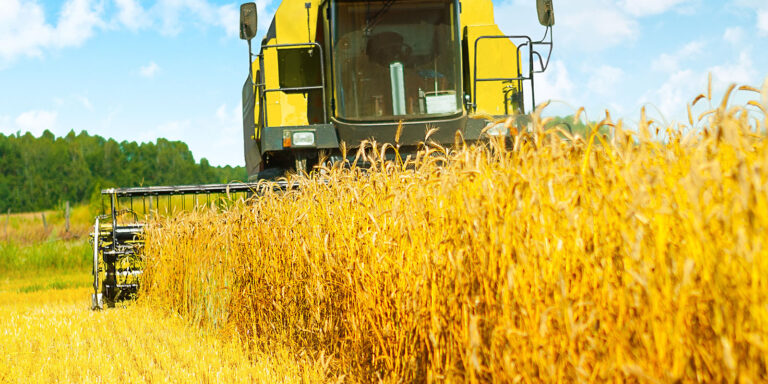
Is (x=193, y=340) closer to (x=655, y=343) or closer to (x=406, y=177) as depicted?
(x=406, y=177)

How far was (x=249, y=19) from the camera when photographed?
26.6ft

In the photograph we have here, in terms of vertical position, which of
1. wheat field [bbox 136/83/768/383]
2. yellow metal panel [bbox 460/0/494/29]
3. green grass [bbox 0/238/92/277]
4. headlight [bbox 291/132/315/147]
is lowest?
green grass [bbox 0/238/92/277]

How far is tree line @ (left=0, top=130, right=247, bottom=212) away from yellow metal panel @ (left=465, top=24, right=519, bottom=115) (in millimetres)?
78489

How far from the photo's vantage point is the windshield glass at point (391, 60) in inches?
324

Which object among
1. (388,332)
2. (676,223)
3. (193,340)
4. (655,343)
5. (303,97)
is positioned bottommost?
(193,340)

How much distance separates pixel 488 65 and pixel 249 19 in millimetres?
3120

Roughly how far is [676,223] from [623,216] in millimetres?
143

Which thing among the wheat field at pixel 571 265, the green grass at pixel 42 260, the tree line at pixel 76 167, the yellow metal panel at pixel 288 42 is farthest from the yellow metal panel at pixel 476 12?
the tree line at pixel 76 167

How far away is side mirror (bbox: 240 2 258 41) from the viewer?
8.10 m

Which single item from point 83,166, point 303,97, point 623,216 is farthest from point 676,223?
point 83,166

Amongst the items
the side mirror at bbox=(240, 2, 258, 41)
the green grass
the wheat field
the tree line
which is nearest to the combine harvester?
the side mirror at bbox=(240, 2, 258, 41)

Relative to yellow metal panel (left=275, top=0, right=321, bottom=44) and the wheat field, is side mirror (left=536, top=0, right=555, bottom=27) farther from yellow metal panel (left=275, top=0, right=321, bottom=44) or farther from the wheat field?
the wheat field

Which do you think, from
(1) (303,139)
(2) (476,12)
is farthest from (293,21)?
(2) (476,12)

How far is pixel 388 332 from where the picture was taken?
11.1 ft
